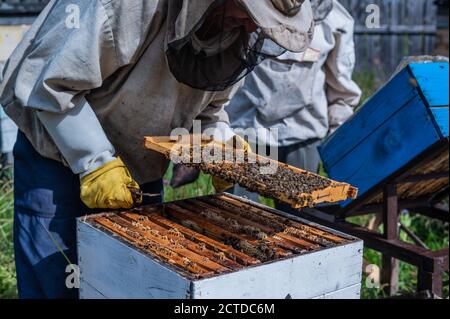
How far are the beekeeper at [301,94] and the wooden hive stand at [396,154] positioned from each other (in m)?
0.62

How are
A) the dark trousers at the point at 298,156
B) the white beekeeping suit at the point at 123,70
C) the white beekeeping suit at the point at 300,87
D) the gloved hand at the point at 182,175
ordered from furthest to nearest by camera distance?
the dark trousers at the point at 298,156 → the white beekeeping suit at the point at 300,87 → the gloved hand at the point at 182,175 → the white beekeeping suit at the point at 123,70

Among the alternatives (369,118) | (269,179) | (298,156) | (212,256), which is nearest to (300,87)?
(298,156)

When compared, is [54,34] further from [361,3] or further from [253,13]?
[361,3]

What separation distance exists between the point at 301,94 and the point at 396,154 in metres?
1.04

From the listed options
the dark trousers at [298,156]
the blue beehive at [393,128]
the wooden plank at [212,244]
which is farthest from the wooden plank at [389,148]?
the wooden plank at [212,244]

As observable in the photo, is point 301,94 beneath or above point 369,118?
above

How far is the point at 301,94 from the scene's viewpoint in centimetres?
378

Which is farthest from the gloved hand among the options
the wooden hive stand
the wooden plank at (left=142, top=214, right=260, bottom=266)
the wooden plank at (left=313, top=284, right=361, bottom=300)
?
the wooden plank at (left=313, top=284, right=361, bottom=300)

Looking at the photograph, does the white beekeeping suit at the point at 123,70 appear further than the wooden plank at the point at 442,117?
No

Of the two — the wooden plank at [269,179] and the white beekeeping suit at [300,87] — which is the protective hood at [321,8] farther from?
the wooden plank at [269,179]

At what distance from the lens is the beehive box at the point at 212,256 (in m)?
1.67

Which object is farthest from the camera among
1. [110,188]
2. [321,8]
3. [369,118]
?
[321,8]

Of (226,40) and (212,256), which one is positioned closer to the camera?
(212,256)

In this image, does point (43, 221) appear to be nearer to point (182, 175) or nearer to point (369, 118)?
point (182, 175)
